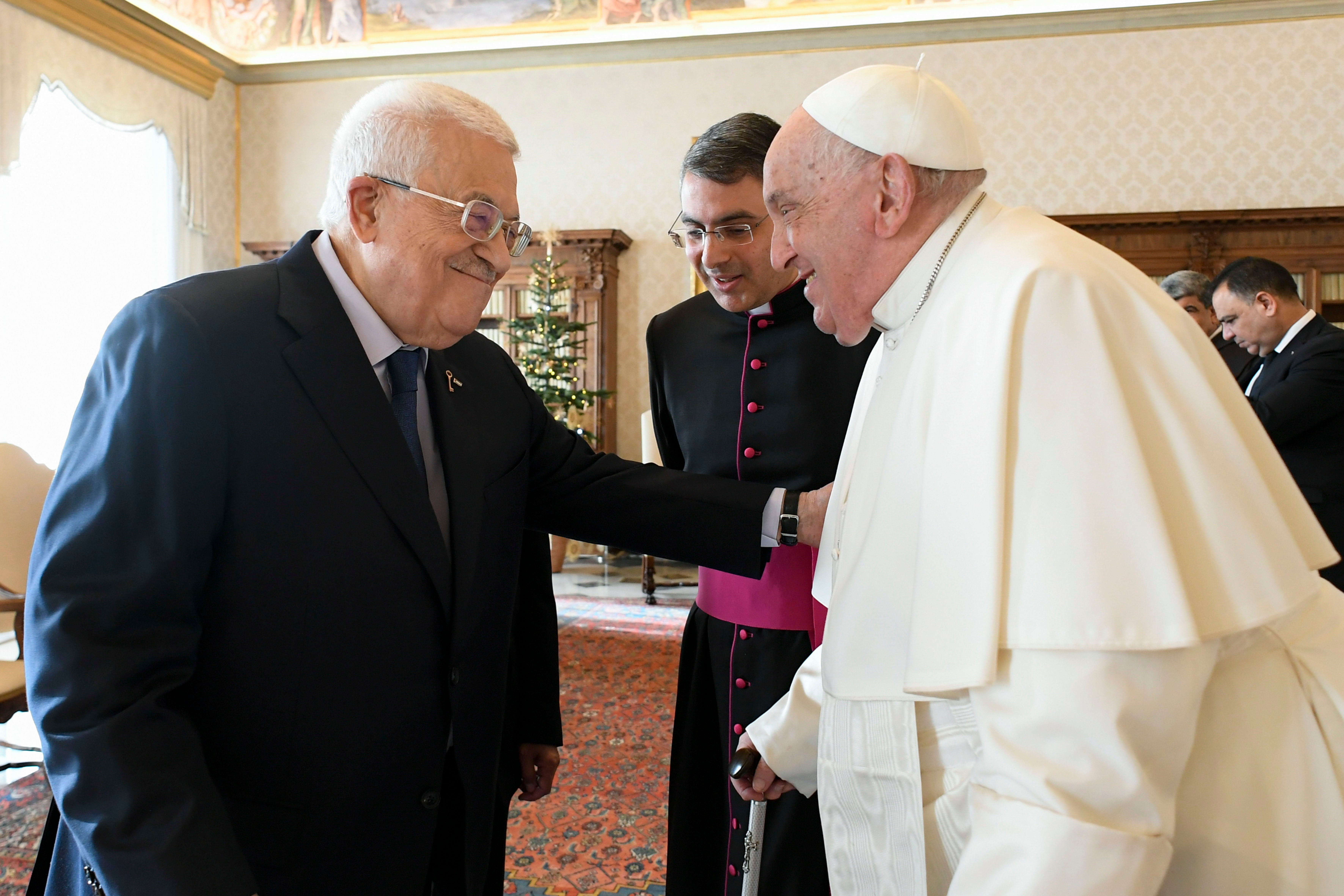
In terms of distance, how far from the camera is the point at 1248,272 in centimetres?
471

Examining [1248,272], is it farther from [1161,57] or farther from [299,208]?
[299,208]

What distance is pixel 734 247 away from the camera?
7.01 feet

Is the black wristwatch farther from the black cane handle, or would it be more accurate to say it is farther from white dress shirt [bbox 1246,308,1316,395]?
white dress shirt [bbox 1246,308,1316,395]

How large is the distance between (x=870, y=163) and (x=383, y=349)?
875 millimetres

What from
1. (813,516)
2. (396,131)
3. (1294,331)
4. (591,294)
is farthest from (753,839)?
(591,294)

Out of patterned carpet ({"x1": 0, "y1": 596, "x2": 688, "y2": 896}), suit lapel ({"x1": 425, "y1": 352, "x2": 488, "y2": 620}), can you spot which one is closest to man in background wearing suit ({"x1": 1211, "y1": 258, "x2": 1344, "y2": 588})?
patterned carpet ({"x1": 0, "y1": 596, "x2": 688, "y2": 896})

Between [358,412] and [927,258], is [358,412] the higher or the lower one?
the lower one

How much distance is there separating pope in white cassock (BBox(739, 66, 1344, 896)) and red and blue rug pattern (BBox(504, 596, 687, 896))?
2.27 meters

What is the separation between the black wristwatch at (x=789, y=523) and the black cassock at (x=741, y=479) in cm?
8

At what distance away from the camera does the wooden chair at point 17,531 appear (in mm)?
3494

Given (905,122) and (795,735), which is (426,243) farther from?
(795,735)

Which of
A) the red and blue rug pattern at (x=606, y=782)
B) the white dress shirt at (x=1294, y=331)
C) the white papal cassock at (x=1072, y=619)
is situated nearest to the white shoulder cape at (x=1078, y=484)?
the white papal cassock at (x=1072, y=619)

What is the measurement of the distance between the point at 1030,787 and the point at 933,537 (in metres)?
0.30

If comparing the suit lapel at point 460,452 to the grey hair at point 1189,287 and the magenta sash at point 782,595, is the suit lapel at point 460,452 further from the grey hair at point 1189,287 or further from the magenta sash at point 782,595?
the grey hair at point 1189,287
